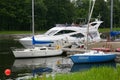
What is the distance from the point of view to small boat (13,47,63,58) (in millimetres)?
39312

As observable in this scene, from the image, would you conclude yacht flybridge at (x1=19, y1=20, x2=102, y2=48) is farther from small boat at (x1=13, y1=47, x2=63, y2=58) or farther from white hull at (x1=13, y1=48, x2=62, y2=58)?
white hull at (x1=13, y1=48, x2=62, y2=58)

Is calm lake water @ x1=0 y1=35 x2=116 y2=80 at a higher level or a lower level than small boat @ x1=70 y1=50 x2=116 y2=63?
lower

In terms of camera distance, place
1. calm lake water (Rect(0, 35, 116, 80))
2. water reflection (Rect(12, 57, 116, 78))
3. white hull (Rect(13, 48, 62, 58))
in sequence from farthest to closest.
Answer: white hull (Rect(13, 48, 62, 58))
water reflection (Rect(12, 57, 116, 78))
calm lake water (Rect(0, 35, 116, 80))

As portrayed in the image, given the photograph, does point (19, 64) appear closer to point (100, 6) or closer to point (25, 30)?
point (25, 30)

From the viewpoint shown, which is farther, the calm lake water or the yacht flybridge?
the yacht flybridge

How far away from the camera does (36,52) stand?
132ft

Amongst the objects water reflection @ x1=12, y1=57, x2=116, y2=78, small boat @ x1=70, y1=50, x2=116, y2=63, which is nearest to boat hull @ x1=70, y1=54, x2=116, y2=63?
small boat @ x1=70, y1=50, x2=116, y2=63

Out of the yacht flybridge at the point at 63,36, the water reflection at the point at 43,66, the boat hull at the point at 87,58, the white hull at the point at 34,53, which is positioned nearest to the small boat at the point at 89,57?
the boat hull at the point at 87,58

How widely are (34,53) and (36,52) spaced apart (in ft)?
0.79

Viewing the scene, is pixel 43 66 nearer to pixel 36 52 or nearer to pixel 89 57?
pixel 89 57

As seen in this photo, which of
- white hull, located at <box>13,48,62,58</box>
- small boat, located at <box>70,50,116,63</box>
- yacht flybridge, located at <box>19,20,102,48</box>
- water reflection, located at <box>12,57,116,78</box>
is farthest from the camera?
yacht flybridge, located at <box>19,20,102,48</box>

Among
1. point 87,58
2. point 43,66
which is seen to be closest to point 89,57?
point 87,58

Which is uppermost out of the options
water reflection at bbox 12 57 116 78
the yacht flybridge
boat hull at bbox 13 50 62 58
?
the yacht flybridge

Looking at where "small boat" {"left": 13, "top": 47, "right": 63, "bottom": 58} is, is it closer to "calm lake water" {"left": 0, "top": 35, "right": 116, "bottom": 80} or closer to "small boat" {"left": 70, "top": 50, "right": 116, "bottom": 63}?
"calm lake water" {"left": 0, "top": 35, "right": 116, "bottom": 80}
